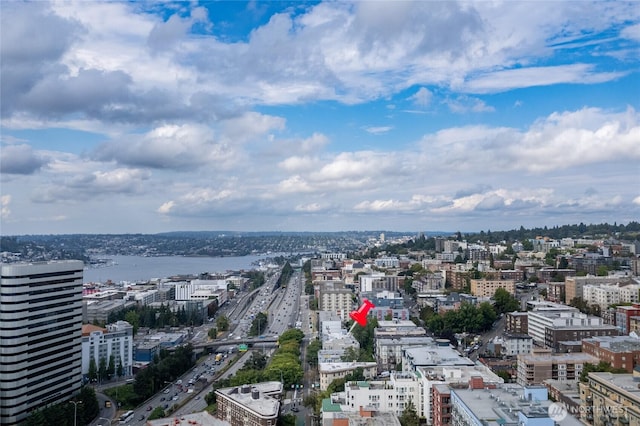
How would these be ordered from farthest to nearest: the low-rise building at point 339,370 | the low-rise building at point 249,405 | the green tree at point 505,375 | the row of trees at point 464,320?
the row of trees at point 464,320
the low-rise building at point 339,370
the green tree at point 505,375
the low-rise building at point 249,405

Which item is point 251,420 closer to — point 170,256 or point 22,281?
point 22,281

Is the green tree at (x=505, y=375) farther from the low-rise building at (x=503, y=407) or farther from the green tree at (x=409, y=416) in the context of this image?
the low-rise building at (x=503, y=407)

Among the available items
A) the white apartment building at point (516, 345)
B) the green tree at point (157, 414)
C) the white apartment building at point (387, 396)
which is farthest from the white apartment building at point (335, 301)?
the white apartment building at point (387, 396)

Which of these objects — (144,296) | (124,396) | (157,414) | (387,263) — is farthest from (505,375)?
(387,263)

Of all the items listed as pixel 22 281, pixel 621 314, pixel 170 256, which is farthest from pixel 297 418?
pixel 170 256

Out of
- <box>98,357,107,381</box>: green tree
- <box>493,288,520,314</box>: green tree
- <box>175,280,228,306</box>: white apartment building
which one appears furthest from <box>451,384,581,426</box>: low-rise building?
<box>175,280,228,306</box>: white apartment building
